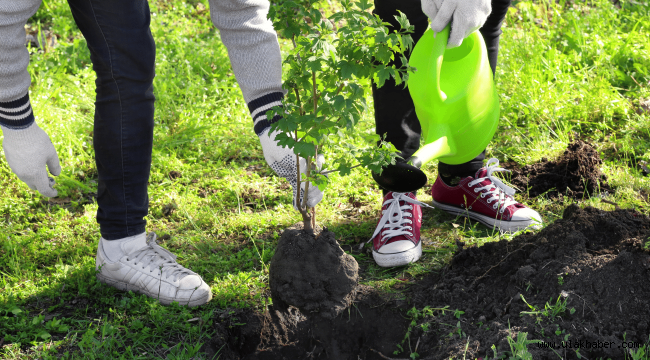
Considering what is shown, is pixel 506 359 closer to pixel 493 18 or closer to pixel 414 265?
pixel 414 265

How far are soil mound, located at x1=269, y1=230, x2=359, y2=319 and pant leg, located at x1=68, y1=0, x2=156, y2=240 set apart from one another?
25.1 inches

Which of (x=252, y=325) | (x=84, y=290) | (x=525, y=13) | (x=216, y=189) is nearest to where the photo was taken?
(x=252, y=325)

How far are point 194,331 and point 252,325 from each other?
0.69 feet

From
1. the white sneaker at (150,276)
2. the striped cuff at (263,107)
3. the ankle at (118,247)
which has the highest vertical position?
the striped cuff at (263,107)

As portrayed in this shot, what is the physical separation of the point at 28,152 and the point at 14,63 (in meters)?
0.35

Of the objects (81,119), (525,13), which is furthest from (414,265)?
(525,13)

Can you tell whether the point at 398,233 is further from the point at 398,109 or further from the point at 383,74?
the point at 383,74

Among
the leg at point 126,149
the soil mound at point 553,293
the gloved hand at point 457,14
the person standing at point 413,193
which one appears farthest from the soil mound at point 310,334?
the gloved hand at point 457,14

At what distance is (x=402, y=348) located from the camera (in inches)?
67.4

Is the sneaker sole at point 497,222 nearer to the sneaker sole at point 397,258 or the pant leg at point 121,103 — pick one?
the sneaker sole at point 397,258

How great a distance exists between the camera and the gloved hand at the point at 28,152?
182 centimetres

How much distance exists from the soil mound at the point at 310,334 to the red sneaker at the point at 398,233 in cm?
32

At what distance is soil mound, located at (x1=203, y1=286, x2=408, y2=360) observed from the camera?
176 centimetres

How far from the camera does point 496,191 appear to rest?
2.41 meters
